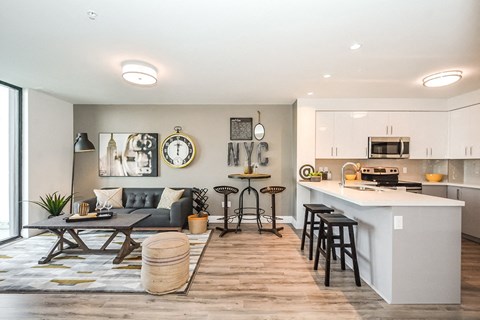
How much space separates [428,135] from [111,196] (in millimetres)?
6401

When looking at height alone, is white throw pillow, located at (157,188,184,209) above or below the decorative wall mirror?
below

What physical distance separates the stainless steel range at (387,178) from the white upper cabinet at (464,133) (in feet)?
3.29

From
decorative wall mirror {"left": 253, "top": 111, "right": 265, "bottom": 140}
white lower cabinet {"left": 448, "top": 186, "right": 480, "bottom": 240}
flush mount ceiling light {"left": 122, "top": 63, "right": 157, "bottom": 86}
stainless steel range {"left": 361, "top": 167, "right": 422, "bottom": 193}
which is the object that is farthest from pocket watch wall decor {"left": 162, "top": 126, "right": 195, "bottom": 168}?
white lower cabinet {"left": 448, "top": 186, "right": 480, "bottom": 240}

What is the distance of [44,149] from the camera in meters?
4.36

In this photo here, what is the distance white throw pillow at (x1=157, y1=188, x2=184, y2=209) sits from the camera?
4.54 meters

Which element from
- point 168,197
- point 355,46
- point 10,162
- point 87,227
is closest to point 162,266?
point 87,227

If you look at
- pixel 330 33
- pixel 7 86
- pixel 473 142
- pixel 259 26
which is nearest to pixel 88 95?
pixel 7 86

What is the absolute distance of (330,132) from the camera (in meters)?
4.66

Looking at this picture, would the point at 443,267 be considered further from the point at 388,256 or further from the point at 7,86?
the point at 7,86

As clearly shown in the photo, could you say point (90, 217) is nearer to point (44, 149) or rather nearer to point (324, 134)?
point (44, 149)

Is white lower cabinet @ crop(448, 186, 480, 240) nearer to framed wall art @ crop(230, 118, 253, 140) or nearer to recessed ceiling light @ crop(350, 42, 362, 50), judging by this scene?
recessed ceiling light @ crop(350, 42, 362, 50)

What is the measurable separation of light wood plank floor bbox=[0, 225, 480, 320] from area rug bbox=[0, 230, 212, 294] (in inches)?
5.0

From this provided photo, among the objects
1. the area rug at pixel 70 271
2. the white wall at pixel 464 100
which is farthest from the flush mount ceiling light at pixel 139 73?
the white wall at pixel 464 100

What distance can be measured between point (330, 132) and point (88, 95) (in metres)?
4.75
